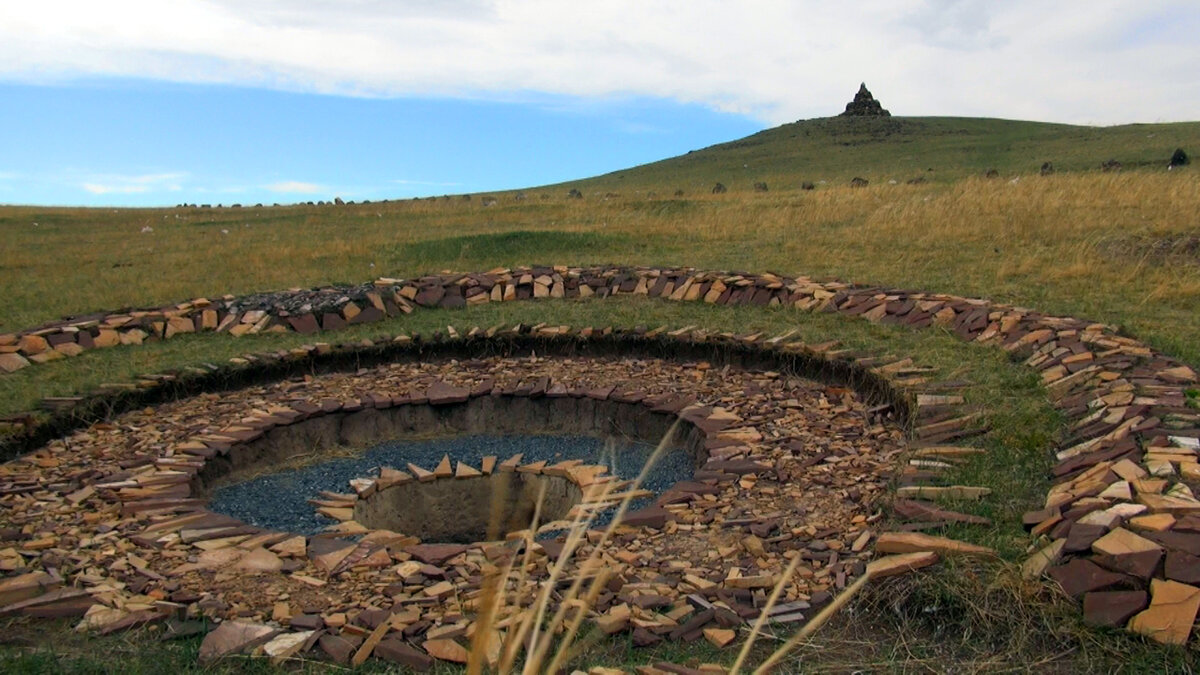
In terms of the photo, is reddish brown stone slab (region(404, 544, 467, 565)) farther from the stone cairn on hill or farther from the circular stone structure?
the stone cairn on hill

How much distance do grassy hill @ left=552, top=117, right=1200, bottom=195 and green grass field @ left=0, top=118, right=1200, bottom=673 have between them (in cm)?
938

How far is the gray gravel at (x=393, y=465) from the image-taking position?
17.7 feet

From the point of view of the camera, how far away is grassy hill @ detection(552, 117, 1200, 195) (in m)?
26.8

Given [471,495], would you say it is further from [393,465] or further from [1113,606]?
[1113,606]

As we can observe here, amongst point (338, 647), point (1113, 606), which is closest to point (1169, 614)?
point (1113, 606)

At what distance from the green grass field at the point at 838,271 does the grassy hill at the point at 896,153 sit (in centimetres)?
938

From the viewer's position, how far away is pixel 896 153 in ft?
115

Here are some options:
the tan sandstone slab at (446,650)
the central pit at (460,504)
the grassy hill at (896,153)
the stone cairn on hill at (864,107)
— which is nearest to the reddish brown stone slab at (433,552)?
the tan sandstone slab at (446,650)

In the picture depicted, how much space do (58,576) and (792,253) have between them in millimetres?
8807

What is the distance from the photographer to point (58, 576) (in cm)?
395

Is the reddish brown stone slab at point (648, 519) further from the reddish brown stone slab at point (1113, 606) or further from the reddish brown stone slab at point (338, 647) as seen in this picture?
the reddish brown stone slab at point (1113, 606)

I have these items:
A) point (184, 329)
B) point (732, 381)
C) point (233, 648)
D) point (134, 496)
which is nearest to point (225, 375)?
point (184, 329)

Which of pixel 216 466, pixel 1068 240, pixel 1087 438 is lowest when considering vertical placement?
pixel 216 466

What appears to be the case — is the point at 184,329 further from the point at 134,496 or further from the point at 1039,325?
the point at 1039,325
